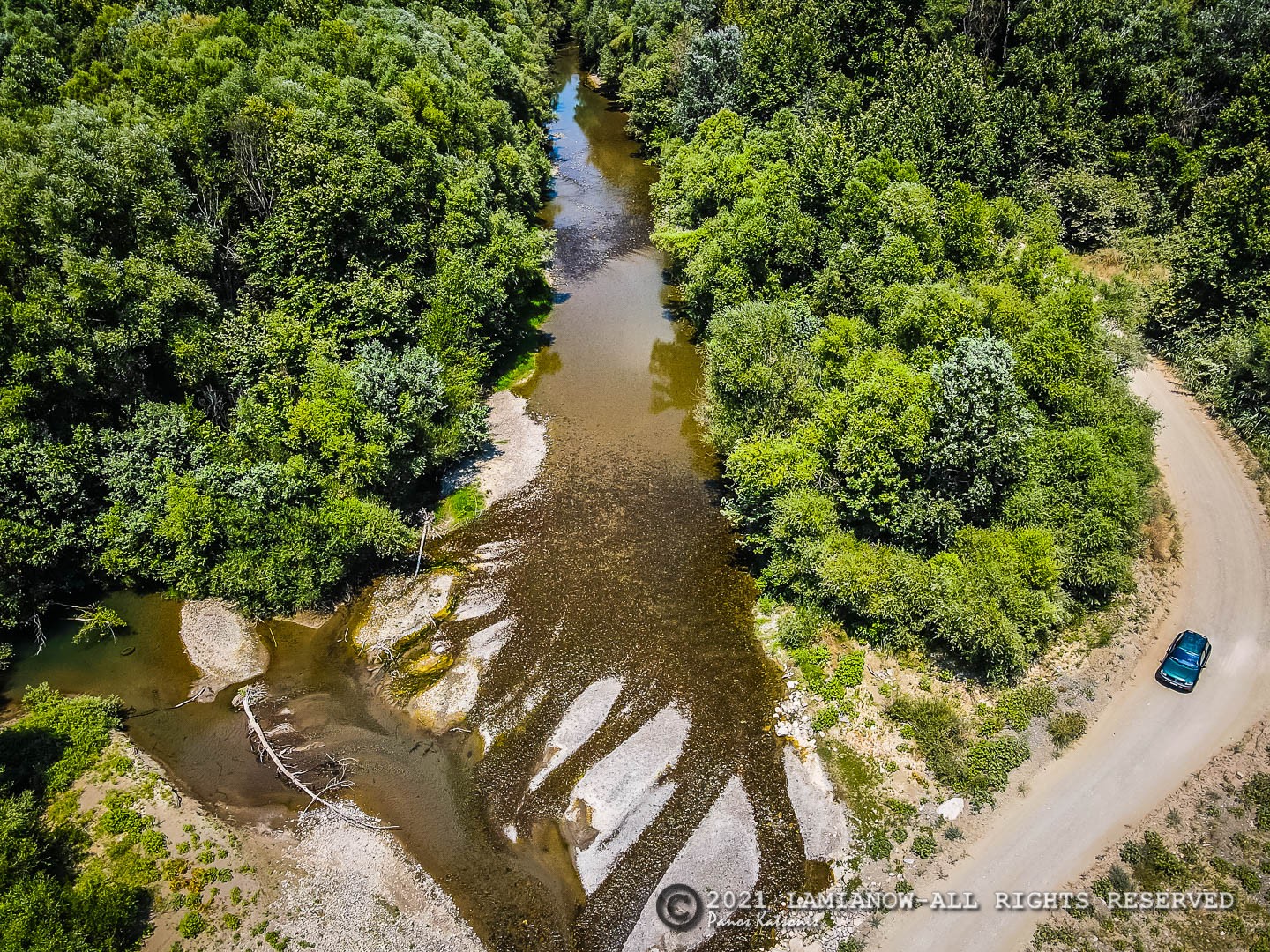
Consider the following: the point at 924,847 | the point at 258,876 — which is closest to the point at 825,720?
the point at 924,847

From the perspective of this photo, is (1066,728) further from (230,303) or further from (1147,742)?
(230,303)

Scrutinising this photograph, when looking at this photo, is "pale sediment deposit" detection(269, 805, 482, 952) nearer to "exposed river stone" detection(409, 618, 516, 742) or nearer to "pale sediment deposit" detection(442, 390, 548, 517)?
"exposed river stone" detection(409, 618, 516, 742)

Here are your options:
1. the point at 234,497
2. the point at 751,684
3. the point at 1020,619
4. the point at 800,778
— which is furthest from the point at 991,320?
the point at 234,497

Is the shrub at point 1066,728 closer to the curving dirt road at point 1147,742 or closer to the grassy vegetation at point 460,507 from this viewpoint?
the curving dirt road at point 1147,742

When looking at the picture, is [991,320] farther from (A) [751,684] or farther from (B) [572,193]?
(B) [572,193]

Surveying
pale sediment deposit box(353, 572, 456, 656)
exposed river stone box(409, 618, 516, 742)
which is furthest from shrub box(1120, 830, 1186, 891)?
pale sediment deposit box(353, 572, 456, 656)

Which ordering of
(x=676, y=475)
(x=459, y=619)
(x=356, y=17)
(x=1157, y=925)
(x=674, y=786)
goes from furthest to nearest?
(x=356, y=17) → (x=676, y=475) → (x=459, y=619) → (x=674, y=786) → (x=1157, y=925)
